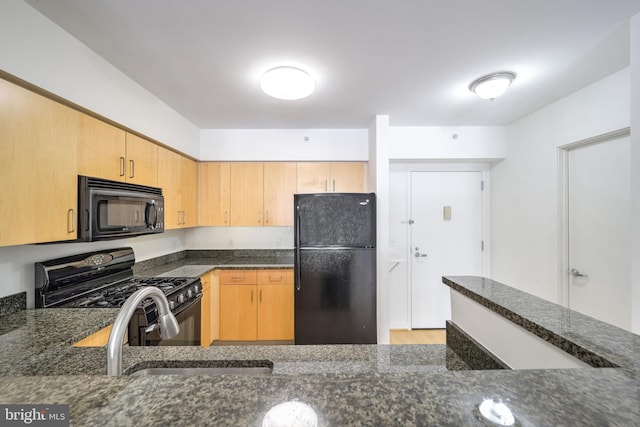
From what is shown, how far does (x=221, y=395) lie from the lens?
39 cm

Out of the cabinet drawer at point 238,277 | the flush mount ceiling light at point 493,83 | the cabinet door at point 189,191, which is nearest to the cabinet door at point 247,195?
the cabinet door at point 189,191

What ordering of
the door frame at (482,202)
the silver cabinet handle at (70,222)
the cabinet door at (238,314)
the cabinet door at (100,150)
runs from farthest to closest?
the door frame at (482,202), the cabinet door at (238,314), the cabinet door at (100,150), the silver cabinet handle at (70,222)

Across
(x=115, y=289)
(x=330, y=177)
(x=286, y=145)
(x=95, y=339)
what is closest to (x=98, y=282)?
(x=115, y=289)

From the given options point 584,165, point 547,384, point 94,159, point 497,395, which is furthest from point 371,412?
point 584,165

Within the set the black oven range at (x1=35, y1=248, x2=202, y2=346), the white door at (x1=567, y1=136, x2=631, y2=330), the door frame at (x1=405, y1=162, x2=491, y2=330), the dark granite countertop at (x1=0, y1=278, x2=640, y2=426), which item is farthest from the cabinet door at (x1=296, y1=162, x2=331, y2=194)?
the dark granite countertop at (x1=0, y1=278, x2=640, y2=426)

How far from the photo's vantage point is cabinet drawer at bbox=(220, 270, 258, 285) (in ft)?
9.28

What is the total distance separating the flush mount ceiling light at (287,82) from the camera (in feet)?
5.85

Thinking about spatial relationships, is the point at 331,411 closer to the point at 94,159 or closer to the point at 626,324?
the point at 94,159

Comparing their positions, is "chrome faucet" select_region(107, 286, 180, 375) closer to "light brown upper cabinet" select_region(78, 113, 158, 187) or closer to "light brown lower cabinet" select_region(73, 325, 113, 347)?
"light brown lower cabinet" select_region(73, 325, 113, 347)

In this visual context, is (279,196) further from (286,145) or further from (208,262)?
(208,262)

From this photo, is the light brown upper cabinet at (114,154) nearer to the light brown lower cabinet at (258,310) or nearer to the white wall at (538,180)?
the light brown lower cabinet at (258,310)

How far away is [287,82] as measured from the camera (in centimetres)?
181

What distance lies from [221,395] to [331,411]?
0.17 m

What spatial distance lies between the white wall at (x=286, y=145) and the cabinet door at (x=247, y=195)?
15 centimetres
